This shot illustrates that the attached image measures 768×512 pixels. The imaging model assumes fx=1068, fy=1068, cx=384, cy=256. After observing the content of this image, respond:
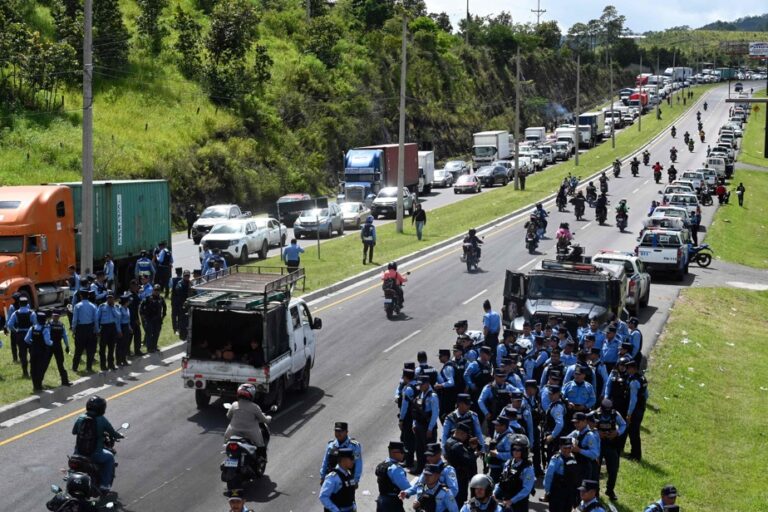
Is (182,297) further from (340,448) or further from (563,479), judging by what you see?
(563,479)

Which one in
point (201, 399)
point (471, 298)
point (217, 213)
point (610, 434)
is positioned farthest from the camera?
point (217, 213)

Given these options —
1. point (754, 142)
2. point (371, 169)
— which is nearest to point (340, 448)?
point (371, 169)

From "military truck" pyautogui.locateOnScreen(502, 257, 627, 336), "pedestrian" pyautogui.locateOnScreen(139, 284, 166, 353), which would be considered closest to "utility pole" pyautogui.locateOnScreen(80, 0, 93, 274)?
"pedestrian" pyautogui.locateOnScreen(139, 284, 166, 353)

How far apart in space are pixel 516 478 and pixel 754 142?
4050 inches

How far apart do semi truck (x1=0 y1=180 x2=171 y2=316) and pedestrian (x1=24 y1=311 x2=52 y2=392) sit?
417cm

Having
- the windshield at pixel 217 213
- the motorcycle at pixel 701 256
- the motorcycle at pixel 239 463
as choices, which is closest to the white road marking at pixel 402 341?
the motorcycle at pixel 239 463

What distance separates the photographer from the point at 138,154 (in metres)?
53.8

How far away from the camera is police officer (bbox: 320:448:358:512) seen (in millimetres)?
11617

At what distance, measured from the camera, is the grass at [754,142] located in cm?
9100

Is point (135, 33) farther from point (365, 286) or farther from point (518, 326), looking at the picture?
point (518, 326)

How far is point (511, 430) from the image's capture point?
44.5 feet

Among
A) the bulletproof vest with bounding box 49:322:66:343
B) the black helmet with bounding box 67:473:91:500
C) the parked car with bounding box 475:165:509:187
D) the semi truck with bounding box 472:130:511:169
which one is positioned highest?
the semi truck with bounding box 472:130:511:169

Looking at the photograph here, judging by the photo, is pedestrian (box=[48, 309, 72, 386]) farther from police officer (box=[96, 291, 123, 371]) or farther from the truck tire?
the truck tire

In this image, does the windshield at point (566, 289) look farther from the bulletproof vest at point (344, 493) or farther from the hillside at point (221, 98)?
the hillside at point (221, 98)
